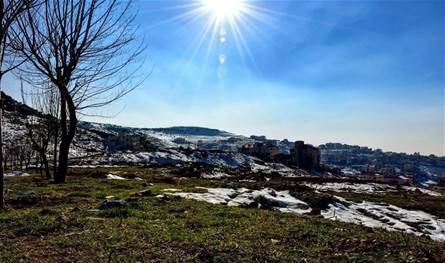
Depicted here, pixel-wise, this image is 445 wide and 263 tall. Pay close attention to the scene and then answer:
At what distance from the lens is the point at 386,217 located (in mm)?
24609

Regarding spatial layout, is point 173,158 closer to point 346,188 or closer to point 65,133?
point 346,188

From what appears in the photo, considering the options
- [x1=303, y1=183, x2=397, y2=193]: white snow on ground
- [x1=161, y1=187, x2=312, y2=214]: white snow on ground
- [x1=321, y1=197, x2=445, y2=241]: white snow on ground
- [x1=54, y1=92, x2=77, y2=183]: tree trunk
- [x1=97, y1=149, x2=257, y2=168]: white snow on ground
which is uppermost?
[x1=54, y1=92, x2=77, y2=183]: tree trunk

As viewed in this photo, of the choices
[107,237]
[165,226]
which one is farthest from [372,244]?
[107,237]

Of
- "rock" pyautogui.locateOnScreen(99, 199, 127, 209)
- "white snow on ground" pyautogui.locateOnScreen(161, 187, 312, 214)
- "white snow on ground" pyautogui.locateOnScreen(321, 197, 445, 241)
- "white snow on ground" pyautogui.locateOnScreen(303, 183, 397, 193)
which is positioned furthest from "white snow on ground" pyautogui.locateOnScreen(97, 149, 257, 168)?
"rock" pyautogui.locateOnScreen(99, 199, 127, 209)

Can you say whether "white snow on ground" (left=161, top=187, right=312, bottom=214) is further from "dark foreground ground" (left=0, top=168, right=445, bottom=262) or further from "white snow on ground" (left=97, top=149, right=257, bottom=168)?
"white snow on ground" (left=97, top=149, right=257, bottom=168)

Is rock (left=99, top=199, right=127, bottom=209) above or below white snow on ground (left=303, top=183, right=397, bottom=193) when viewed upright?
above

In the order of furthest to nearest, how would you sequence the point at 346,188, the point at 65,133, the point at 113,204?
the point at 346,188, the point at 65,133, the point at 113,204

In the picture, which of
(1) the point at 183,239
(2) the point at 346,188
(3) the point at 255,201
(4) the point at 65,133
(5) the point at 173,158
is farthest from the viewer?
(5) the point at 173,158

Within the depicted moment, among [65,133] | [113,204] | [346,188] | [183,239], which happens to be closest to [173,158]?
[346,188]

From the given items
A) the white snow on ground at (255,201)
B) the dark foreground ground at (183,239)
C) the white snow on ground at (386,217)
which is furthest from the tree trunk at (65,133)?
the white snow on ground at (386,217)

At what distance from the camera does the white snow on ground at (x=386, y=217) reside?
71.1ft

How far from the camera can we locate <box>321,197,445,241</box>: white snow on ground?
21666 mm

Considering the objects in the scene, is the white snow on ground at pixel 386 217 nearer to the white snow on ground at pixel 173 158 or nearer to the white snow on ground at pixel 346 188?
the white snow on ground at pixel 346 188

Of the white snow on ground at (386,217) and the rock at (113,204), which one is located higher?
the rock at (113,204)
